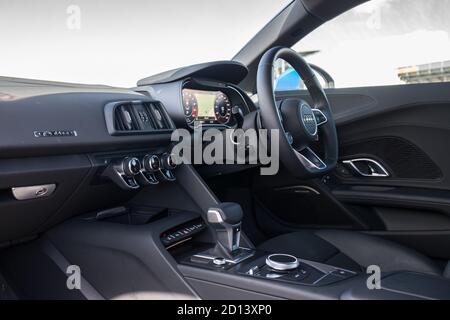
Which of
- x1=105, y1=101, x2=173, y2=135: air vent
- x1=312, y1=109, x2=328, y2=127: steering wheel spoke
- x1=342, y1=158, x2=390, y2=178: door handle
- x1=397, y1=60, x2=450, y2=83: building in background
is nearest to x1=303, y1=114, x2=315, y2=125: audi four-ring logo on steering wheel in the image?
x1=312, y1=109, x2=328, y2=127: steering wheel spoke

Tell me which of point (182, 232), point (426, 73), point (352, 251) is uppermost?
point (426, 73)

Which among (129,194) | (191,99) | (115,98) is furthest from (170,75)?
(129,194)

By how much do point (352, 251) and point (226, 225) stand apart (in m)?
0.69

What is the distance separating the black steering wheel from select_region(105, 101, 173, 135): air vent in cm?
47

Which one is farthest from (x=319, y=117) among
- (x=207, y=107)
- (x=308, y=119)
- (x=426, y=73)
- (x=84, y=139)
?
(x=84, y=139)

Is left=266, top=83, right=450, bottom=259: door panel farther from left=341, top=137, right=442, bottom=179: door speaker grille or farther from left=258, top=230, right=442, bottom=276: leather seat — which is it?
left=258, top=230, right=442, bottom=276: leather seat

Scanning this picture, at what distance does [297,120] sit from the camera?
1.62 meters

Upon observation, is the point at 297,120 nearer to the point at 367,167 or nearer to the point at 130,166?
the point at 130,166

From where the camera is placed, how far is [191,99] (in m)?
1.97

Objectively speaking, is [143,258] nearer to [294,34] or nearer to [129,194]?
[129,194]

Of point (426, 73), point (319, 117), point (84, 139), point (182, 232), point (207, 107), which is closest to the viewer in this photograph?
point (84, 139)

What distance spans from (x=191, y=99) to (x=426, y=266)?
3.85 feet

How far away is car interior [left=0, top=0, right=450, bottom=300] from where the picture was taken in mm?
1353

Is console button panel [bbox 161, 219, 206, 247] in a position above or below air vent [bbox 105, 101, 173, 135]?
below
